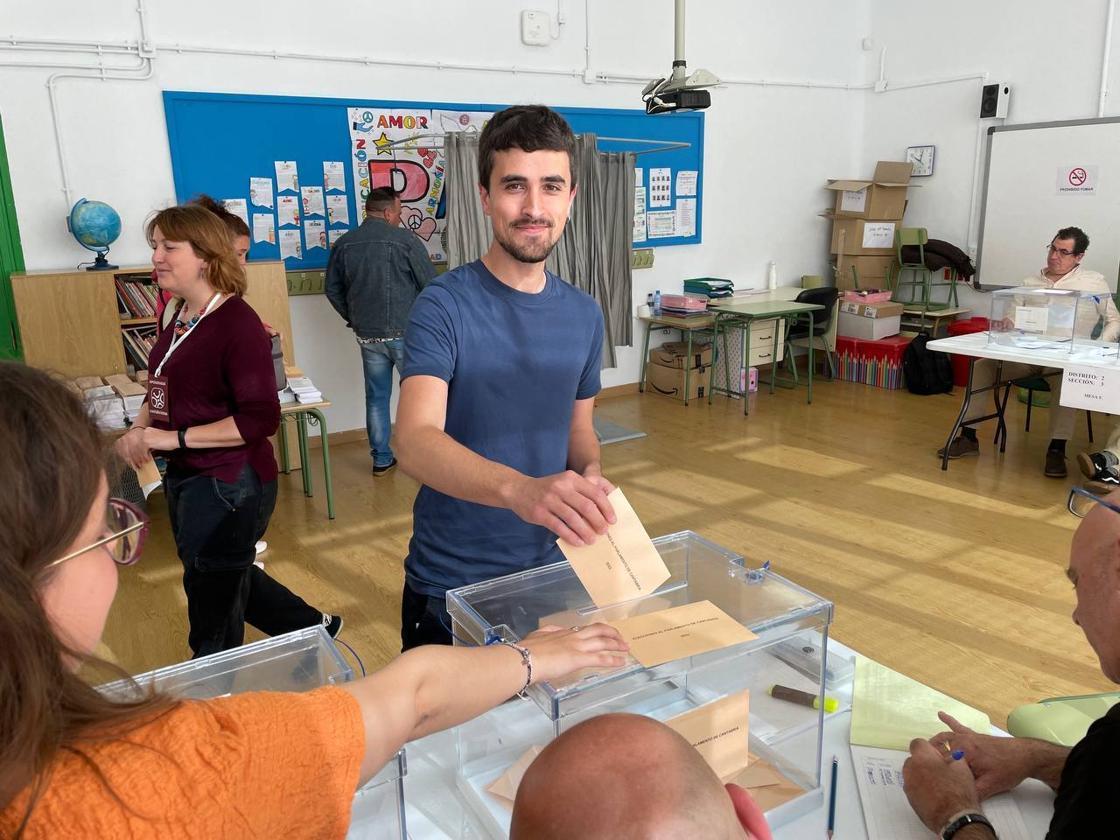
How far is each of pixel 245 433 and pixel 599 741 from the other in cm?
179

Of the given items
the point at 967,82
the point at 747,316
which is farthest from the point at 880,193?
the point at 747,316

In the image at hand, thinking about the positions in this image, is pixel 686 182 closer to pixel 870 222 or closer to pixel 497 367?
pixel 870 222

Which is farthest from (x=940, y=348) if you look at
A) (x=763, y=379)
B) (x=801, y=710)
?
(x=801, y=710)

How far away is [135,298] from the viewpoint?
187 inches

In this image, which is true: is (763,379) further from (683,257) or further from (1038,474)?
(1038,474)

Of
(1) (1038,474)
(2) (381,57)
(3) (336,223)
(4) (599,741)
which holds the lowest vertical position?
(1) (1038,474)

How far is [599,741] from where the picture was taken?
72cm

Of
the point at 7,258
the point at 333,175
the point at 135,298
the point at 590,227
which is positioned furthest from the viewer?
the point at 590,227

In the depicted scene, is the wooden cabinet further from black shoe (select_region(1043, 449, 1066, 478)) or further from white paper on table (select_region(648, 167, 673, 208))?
black shoe (select_region(1043, 449, 1066, 478))

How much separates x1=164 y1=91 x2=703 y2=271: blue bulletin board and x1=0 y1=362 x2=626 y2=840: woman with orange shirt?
4.94 meters

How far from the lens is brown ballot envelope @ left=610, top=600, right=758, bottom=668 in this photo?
1.08 m

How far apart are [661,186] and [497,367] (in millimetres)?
5775

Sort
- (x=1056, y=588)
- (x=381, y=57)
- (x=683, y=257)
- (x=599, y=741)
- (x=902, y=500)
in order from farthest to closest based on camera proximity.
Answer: (x=683, y=257) → (x=381, y=57) → (x=902, y=500) → (x=1056, y=588) → (x=599, y=741)

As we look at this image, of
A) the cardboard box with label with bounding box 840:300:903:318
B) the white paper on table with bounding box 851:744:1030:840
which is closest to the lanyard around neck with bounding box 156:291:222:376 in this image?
the white paper on table with bounding box 851:744:1030:840
